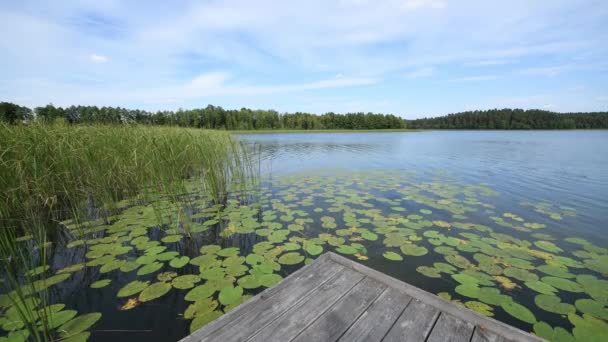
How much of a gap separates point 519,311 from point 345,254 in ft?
5.32

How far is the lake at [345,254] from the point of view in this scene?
203 centimetres

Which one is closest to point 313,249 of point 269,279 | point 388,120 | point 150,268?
point 269,279

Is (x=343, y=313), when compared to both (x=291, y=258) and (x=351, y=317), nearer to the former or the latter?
(x=351, y=317)

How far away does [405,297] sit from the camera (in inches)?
69.0

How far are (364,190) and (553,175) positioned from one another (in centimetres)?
716

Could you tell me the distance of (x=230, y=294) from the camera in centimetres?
213

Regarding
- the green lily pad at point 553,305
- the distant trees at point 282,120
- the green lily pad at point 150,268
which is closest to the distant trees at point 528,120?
the distant trees at point 282,120

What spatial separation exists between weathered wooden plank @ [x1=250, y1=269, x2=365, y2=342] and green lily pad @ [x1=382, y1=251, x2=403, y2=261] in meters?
1.03

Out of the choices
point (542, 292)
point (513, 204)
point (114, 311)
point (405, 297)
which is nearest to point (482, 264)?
point (542, 292)

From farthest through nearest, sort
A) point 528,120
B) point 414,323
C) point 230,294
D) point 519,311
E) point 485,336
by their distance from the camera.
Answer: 1. point 528,120
2. point 230,294
3. point 519,311
4. point 414,323
5. point 485,336

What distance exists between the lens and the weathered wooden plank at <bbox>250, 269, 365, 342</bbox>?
144 cm

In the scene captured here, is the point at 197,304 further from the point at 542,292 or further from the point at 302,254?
the point at 542,292

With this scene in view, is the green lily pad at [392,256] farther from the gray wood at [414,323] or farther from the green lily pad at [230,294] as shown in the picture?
the green lily pad at [230,294]

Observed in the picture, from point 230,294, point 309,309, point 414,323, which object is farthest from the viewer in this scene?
point 230,294
